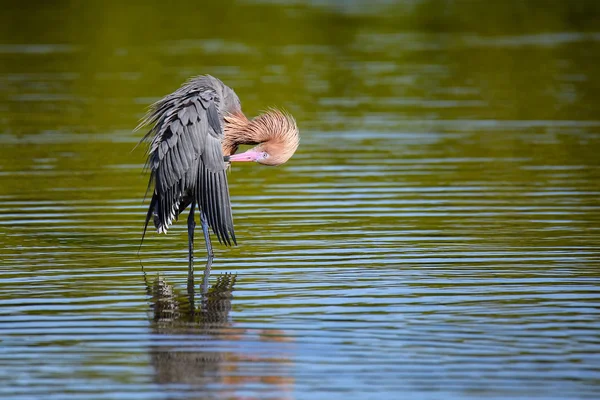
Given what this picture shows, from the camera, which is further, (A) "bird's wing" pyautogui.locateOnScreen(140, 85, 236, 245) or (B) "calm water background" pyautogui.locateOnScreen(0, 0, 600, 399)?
(A) "bird's wing" pyautogui.locateOnScreen(140, 85, 236, 245)

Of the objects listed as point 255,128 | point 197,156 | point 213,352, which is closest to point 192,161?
point 197,156

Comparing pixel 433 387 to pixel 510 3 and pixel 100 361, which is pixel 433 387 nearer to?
pixel 100 361

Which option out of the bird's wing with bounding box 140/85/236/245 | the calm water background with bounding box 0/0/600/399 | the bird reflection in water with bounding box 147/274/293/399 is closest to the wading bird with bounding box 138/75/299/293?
the bird's wing with bounding box 140/85/236/245

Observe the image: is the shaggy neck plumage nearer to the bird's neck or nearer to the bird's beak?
the bird's neck

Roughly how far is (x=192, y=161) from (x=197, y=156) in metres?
0.07

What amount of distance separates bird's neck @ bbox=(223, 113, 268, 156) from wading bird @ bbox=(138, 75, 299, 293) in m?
0.03

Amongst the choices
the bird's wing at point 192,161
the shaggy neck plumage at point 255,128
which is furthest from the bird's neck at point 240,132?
the bird's wing at point 192,161

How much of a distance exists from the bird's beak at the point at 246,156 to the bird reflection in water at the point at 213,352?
193 centimetres

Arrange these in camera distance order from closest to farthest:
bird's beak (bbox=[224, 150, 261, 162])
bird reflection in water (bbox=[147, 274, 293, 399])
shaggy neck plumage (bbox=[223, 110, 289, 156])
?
bird reflection in water (bbox=[147, 274, 293, 399]) < bird's beak (bbox=[224, 150, 261, 162]) < shaggy neck plumage (bbox=[223, 110, 289, 156])

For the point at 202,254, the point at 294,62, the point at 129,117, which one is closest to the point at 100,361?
the point at 202,254

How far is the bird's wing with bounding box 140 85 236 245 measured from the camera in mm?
10641

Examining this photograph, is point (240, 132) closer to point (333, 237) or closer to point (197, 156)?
point (197, 156)

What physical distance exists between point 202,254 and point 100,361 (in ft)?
12.3

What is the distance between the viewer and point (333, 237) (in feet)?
38.2
